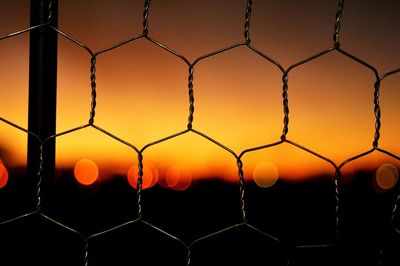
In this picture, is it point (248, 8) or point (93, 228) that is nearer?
point (248, 8)

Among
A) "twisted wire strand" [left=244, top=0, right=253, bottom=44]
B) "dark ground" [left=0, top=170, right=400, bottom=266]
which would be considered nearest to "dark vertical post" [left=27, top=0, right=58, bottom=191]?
"dark ground" [left=0, top=170, right=400, bottom=266]

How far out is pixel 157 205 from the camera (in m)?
2.29

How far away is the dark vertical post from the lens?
25.7 inches

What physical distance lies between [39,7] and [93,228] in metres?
2.20

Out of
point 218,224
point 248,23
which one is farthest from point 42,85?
point 218,224

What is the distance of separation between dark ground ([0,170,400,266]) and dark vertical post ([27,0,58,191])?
0.04 metres

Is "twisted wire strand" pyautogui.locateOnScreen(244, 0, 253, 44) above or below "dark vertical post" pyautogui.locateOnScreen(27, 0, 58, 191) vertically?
above

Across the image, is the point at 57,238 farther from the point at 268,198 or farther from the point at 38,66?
the point at 268,198

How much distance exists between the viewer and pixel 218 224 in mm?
3115

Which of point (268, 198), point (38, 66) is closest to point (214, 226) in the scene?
point (268, 198)

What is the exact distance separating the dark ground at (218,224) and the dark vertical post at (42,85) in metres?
0.04

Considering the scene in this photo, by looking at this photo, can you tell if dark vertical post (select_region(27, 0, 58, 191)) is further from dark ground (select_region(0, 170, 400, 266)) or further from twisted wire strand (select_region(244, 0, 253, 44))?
twisted wire strand (select_region(244, 0, 253, 44))

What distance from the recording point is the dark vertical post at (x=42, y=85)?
653 millimetres

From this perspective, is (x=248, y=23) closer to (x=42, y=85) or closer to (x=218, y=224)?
(x=42, y=85)
